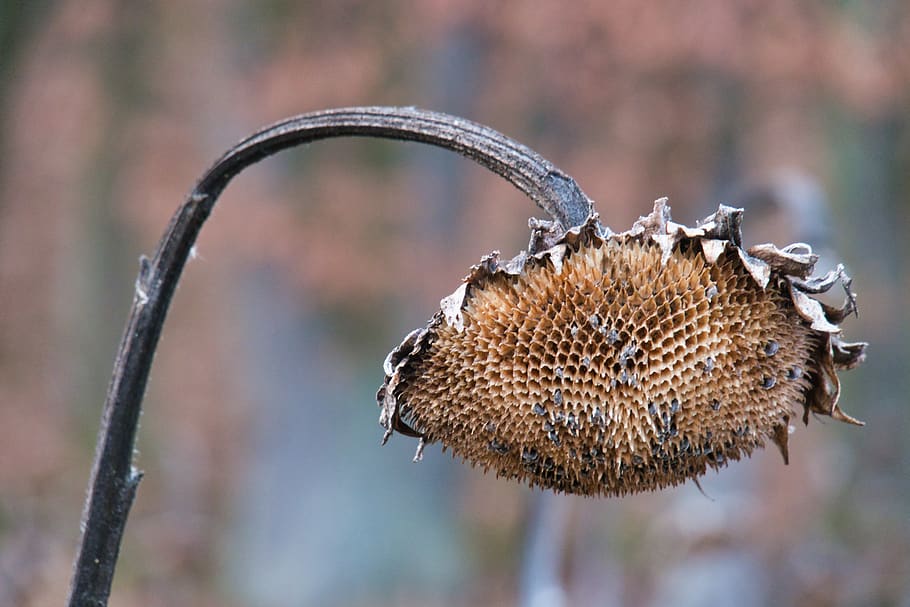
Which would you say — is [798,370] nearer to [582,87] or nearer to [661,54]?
[661,54]

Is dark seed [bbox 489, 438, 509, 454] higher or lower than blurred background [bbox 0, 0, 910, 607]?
lower

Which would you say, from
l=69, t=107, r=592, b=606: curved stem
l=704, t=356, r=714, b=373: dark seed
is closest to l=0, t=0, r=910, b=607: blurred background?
l=69, t=107, r=592, b=606: curved stem

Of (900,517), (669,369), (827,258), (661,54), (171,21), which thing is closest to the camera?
(669,369)

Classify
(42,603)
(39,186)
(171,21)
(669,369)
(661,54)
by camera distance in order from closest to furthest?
(669,369) → (42,603) → (661,54) → (171,21) → (39,186)

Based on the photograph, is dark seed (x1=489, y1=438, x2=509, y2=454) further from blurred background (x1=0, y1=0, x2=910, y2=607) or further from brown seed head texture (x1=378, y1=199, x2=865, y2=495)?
blurred background (x1=0, y1=0, x2=910, y2=607)

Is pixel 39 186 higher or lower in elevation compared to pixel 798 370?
higher

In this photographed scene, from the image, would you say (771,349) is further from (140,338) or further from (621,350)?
(140,338)

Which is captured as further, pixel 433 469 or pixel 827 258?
pixel 433 469

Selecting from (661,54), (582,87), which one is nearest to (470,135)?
(661,54)
